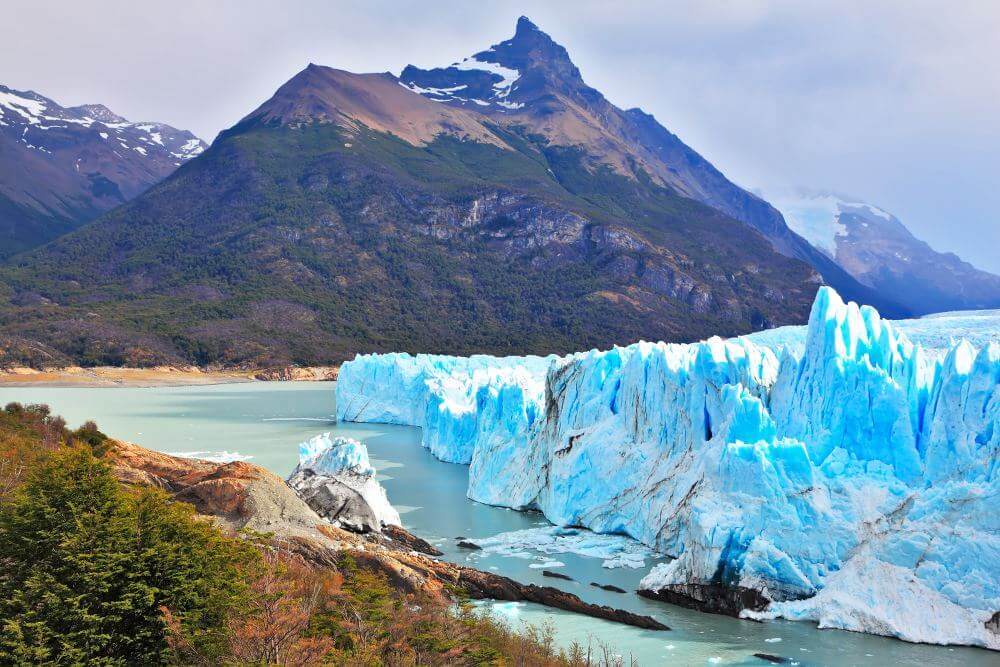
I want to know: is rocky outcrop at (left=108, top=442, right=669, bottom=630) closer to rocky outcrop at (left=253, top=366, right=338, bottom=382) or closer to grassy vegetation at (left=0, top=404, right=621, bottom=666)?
grassy vegetation at (left=0, top=404, right=621, bottom=666)

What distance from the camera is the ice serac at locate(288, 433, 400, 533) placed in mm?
17266

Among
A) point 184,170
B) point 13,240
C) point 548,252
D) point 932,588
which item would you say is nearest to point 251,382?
point 548,252

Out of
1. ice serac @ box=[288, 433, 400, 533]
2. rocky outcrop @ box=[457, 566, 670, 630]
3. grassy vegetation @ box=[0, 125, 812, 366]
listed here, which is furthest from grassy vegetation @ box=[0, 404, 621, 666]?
grassy vegetation @ box=[0, 125, 812, 366]

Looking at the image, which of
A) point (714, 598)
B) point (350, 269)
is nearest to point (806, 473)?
point (714, 598)

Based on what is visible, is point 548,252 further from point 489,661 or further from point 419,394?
point 489,661

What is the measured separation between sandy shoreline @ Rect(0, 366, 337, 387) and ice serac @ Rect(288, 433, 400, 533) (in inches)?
2307

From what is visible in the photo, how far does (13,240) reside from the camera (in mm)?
153875

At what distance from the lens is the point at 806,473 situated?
14.3m

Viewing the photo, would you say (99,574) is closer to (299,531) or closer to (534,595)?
(299,531)

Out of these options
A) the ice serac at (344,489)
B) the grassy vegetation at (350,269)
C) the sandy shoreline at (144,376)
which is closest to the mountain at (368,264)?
the grassy vegetation at (350,269)

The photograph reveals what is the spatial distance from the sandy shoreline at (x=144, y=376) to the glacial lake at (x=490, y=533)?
725 inches

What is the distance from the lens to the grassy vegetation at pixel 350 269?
300 ft

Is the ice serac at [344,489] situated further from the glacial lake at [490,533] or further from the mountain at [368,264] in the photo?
the mountain at [368,264]

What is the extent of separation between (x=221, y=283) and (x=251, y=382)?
24.9 metres
